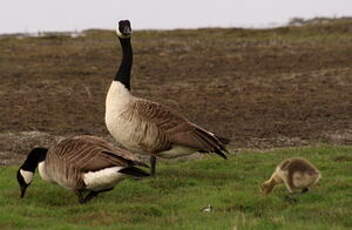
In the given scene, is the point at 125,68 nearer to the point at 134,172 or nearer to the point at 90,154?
the point at 90,154

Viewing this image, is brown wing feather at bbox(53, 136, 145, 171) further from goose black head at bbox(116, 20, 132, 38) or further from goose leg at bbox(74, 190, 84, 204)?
goose black head at bbox(116, 20, 132, 38)

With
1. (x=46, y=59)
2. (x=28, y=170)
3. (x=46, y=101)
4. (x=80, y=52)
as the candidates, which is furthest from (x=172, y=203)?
(x=80, y=52)

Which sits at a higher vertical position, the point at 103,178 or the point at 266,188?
the point at 103,178

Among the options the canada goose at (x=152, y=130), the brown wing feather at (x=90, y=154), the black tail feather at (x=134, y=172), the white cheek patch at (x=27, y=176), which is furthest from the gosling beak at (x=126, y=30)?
the black tail feather at (x=134, y=172)

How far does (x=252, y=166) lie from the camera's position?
49.4 ft

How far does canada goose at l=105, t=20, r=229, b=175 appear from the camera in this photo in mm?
13617

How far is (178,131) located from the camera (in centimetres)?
1379

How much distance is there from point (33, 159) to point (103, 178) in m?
1.49

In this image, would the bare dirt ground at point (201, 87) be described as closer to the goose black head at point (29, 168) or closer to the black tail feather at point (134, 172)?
the goose black head at point (29, 168)

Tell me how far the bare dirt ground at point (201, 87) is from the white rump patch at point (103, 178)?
5.34 m

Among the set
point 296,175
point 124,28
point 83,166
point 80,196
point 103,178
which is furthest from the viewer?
point 124,28

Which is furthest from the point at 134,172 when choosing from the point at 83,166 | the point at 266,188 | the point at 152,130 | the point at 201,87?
the point at 201,87

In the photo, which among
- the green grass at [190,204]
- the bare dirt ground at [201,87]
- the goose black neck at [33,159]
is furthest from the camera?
the bare dirt ground at [201,87]

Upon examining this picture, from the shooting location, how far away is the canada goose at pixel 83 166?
11.3 metres
